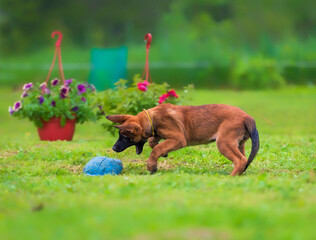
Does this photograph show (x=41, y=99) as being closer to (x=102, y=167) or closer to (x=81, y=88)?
(x=81, y=88)

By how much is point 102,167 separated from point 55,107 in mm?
3550

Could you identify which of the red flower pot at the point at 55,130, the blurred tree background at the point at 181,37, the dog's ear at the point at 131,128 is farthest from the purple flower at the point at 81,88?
the blurred tree background at the point at 181,37

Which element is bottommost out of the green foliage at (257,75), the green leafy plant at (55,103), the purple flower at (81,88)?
the green foliage at (257,75)

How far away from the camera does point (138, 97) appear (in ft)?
33.9

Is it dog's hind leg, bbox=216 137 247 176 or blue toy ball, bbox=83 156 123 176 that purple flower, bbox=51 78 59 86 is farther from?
dog's hind leg, bbox=216 137 247 176

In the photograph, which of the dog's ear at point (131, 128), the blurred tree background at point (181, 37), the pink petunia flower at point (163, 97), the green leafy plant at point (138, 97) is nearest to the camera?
the dog's ear at point (131, 128)

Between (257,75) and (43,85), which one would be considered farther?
(257,75)

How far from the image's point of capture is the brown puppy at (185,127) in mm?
Result: 7973

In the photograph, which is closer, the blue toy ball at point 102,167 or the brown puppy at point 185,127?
the brown puppy at point 185,127

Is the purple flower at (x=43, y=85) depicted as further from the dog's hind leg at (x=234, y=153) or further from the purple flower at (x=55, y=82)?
the dog's hind leg at (x=234, y=153)

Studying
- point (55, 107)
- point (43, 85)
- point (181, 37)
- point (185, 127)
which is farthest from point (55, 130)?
point (181, 37)

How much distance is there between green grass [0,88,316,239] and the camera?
15.3 feet

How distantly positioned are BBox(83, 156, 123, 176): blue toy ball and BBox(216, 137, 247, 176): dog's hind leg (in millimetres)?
1490

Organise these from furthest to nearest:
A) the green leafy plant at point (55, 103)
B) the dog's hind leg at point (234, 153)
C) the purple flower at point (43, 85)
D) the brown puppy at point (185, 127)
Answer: the purple flower at point (43, 85) < the green leafy plant at point (55, 103) < the brown puppy at point (185, 127) < the dog's hind leg at point (234, 153)
